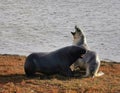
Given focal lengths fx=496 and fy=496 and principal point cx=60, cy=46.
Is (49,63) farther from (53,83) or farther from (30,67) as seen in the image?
(53,83)

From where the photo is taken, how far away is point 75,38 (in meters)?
15.9

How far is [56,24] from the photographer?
97.1 feet

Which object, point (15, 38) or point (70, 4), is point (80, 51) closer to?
point (15, 38)

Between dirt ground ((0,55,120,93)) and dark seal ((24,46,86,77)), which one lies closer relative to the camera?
dirt ground ((0,55,120,93))

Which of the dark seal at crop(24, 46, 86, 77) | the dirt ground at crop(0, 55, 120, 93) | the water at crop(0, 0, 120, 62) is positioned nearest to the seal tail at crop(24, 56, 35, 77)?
the dark seal at crop(24, 46, 86, 77)

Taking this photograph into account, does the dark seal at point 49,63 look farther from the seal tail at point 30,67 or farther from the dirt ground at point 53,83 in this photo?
the dirt ground at point 53,83

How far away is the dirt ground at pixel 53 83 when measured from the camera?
1203 cm

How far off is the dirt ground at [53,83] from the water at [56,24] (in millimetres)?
6572

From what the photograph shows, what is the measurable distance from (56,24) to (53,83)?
17.1 m

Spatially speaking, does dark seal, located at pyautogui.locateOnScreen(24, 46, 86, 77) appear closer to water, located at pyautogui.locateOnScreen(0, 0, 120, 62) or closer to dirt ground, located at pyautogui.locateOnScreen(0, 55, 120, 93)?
dirt ground, located at pyautogui.locateOnScreen(0, 55, 120, 93)

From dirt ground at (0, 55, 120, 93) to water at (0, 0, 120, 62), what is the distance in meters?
6.57

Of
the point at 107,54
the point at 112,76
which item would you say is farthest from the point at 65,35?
the point at 112,76

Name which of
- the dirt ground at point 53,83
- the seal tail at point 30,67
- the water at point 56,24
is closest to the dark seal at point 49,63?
the seal tail at point 30,67

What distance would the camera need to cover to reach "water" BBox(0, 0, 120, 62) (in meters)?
22.7
